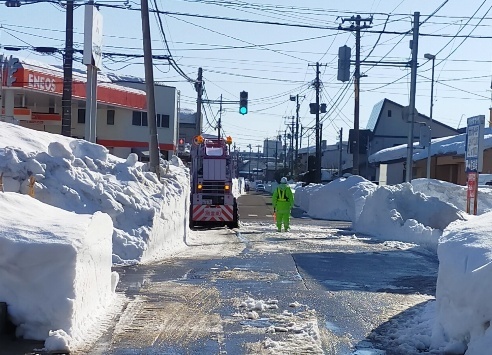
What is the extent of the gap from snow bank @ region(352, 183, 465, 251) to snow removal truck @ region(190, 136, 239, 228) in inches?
179

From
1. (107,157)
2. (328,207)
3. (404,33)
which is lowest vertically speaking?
(328,207)

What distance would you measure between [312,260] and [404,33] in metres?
17.8

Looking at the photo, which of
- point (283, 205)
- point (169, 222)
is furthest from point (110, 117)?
point (169, 222)

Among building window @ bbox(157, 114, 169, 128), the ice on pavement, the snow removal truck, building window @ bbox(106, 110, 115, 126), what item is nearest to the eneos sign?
building window @ bbox(106, 110, 115, 126)

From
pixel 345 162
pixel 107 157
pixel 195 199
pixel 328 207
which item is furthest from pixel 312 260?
pixel 345 162

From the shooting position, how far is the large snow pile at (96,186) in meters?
14.6

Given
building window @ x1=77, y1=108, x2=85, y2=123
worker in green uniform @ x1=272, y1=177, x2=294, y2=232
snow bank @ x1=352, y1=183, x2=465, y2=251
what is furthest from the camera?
building window @ x1=77, y1=108, x2=85, y2=123

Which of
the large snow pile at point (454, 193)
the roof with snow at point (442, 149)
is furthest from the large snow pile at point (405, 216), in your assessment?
the roof with snow at point (442, 149)

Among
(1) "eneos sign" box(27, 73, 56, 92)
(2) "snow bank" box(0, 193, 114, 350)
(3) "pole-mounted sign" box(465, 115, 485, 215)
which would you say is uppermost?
(1) "eneos sign" box(27, 73, 56, 92)

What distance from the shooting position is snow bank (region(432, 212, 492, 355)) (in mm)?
7105

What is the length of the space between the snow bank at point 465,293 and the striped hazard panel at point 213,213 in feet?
58.4

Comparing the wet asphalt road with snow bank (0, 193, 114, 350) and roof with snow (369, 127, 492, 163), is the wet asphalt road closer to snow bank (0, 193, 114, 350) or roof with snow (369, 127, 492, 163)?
snow bank (0, 193, 114, 350)

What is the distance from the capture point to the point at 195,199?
26.7 metres

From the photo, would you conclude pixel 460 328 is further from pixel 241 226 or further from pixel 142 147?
pixel 142 147
